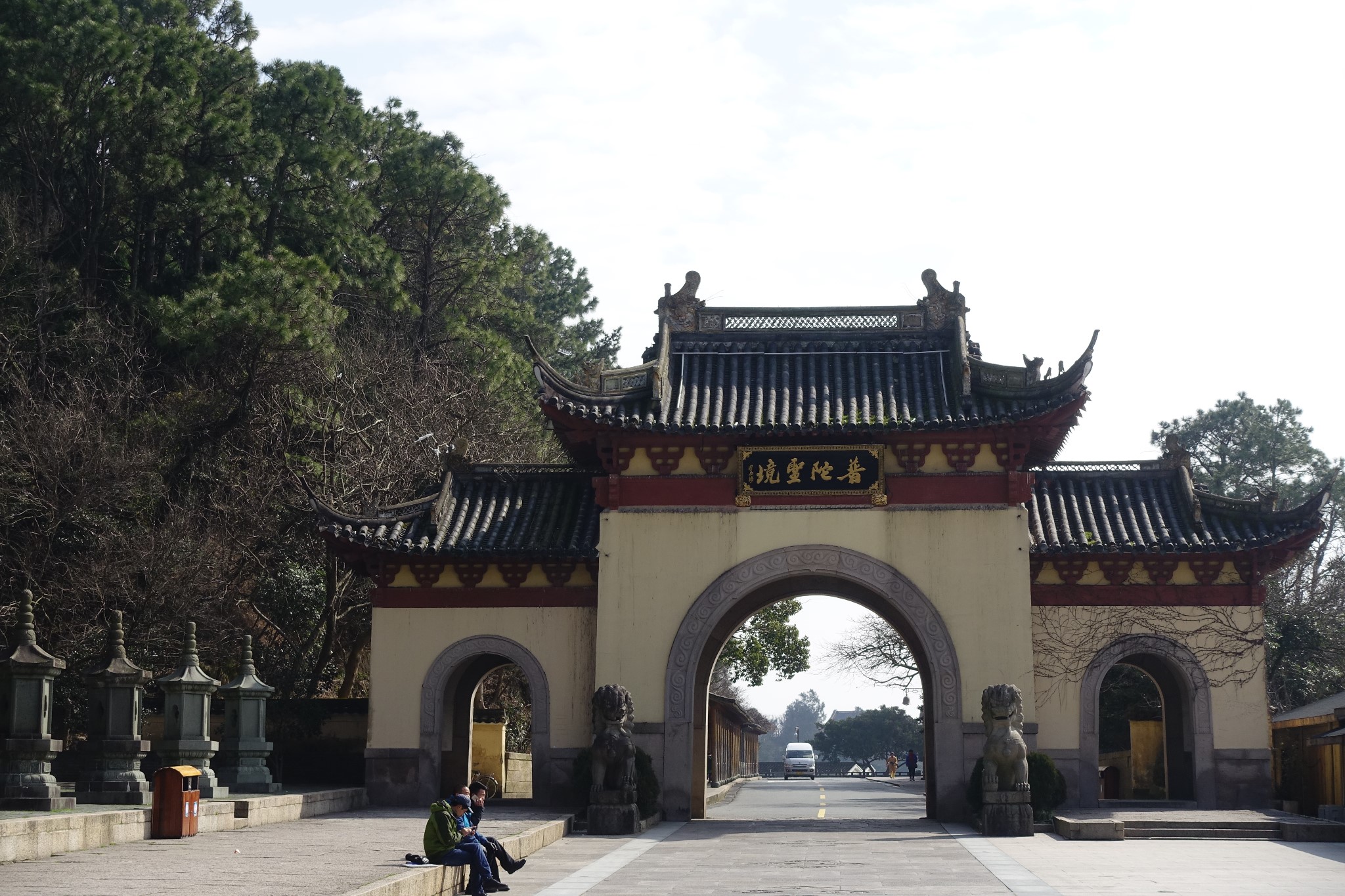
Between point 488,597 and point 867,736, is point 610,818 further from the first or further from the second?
point 867,736

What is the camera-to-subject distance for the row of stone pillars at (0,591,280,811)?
567 inches

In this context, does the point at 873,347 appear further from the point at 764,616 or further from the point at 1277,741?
the point at 764,616

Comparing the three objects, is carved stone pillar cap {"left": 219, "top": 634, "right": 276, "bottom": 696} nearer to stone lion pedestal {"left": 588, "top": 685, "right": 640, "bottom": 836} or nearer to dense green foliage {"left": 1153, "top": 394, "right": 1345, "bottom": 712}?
stone lion pedestal {"left": 588, "top": 685, "right": 640, "bottom": 836}

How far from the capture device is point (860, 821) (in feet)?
68.5

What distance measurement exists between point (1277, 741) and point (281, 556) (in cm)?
1883

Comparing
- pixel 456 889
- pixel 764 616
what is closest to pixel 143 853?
pixel 456 889

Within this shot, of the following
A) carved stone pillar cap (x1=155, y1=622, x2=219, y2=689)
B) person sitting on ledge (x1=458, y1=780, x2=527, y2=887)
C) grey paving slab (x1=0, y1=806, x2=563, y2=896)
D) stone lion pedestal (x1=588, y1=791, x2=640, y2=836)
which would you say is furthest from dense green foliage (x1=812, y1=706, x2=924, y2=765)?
person sitting on ledge (x1=458, y1=780, x2=527, y2=887)

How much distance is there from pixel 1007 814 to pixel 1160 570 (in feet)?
16.2

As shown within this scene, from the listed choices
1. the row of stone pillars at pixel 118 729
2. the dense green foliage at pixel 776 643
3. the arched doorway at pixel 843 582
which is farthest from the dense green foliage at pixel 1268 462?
the row of stone pillars at pixel 118 729

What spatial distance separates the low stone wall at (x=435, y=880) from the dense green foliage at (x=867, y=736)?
57.8m

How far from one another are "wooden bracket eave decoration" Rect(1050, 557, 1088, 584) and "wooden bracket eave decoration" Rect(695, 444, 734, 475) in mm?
4939

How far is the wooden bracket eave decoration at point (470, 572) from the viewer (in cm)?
2127

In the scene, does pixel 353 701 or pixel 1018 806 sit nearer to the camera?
pixel 1018 806

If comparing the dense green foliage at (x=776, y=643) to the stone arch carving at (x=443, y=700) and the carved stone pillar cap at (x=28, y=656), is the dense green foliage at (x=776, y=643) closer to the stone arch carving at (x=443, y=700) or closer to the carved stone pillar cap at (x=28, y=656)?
the stone arch carving at (x=443, y=700)
